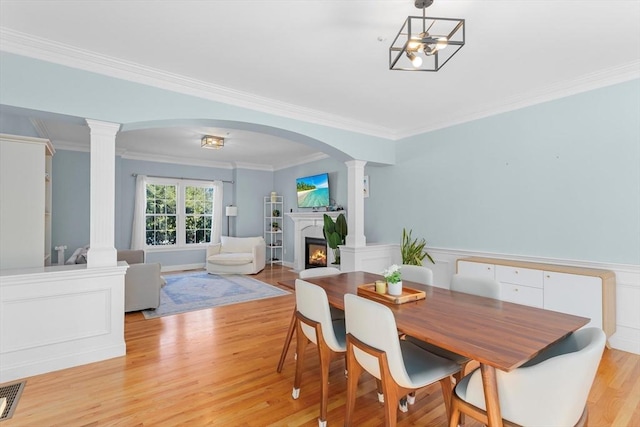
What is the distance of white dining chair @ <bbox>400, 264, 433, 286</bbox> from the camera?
101 inches

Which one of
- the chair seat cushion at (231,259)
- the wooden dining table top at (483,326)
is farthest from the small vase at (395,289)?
the chair seat cushion at (231,259)

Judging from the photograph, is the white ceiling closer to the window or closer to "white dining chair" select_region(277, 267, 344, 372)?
"white dining chair" select_region(277, 267, 344, 372)

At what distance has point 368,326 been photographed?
1.58m

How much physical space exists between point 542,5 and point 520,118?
1.83m

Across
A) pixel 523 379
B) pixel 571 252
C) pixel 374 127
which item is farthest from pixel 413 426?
pixel 374 127

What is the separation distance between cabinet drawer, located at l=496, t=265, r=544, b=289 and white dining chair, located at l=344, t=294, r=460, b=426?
1.99 meters

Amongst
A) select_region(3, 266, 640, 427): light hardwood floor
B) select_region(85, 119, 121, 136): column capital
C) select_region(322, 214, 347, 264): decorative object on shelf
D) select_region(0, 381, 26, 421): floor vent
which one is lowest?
select_region(3, 266, 640, 427): light hardwood floor

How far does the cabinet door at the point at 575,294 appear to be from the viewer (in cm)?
275

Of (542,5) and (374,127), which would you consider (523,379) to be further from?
(374,127)

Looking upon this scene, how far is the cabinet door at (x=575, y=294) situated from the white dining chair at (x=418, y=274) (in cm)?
146

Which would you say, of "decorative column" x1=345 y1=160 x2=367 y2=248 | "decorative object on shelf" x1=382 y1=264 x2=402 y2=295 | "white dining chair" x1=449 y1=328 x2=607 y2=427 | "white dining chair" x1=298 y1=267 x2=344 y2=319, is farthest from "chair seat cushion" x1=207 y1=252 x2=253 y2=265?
"white dining chair" x1=449 y1=328 x2=607 y2=427

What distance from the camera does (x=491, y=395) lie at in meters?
1.24

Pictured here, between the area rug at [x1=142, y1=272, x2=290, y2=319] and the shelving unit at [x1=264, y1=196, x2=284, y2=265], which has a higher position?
the shelving unit at [x1=264, y1=196, x2=284, y2=265]

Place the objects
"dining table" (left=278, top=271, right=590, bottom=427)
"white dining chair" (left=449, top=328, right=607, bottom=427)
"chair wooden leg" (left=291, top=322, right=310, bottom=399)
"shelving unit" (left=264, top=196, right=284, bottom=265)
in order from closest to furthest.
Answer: "white dining chair" (left=449, top=328, right=607, bottom=427), "dining table" (left=278, top=271, right=590, bottom=427), "chair wooden leg" (left=291, top=322, right=310, bottom=399), "shelving unit" (left=264, top=196, right=284, bottom=265)
